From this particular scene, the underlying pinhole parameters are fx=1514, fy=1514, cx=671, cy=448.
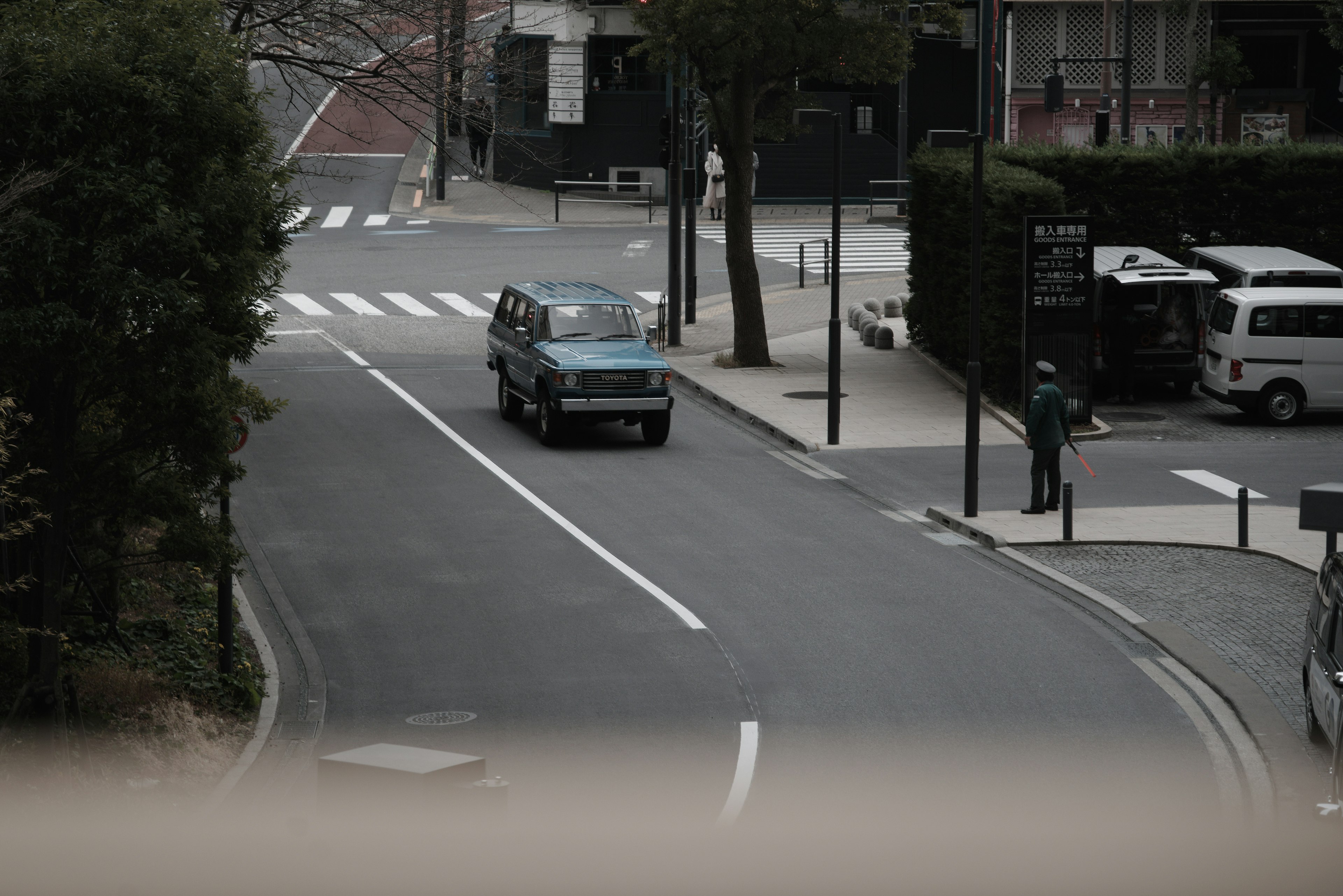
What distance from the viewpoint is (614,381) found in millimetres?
21359

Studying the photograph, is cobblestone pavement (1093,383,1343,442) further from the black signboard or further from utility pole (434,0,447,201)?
utility pole (434,0,447,201)

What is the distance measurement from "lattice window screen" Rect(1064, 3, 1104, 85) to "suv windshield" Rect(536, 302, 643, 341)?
3654 centimetres

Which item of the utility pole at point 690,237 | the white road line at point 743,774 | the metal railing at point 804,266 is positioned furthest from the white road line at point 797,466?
the metal railing at point 804,266

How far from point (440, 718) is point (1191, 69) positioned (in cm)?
4744

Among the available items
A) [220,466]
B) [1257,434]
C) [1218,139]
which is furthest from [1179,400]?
[1218,139]

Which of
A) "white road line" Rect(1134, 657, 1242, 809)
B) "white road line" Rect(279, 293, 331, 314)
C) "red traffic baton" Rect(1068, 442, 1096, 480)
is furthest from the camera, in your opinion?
"white road line" Rect(279, 293, 331, 314)

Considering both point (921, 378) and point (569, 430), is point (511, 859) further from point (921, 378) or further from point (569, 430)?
point (921, 378)

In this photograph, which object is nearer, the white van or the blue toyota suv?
the blue toyota suv

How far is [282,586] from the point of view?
49.8 feet

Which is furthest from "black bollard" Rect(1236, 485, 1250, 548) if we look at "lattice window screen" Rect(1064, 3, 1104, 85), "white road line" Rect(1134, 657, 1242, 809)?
"lattice window screen" Rect(1064, 3, 1104, 85)

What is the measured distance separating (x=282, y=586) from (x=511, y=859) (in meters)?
9.28

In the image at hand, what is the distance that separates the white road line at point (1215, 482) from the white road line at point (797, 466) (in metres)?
4.93

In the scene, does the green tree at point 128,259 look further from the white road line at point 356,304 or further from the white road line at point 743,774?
the white road line at point 356,304

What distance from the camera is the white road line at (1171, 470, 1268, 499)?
19.7m
